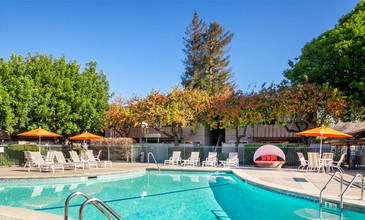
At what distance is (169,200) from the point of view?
9898mm

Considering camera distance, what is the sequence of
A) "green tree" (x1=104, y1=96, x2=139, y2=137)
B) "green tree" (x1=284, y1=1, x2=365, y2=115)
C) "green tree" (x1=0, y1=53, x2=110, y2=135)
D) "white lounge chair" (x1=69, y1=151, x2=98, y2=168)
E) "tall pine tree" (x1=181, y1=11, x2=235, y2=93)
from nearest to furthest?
"white lounge chair" (x1=69, y1=151, x2=98, y2=168) < "green tree" (x1=284, y1=1, x2=365, y2=115) < "green tree" (x1=0, y1=53, x2=110, y2=135) < "green tree" (x1=104, y1=96, x2=139, y2=137) < "tall pine tree" (x1=181, y1=11, x2=235, y2=93)

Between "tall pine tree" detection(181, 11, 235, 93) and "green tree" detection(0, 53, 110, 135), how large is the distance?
647 inches

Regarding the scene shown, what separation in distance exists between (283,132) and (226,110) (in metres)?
6.93

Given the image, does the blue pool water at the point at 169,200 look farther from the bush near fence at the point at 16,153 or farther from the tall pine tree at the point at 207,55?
the tall pine tree at the point at 207,55

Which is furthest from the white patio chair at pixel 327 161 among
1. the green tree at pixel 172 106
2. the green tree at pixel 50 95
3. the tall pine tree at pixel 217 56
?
the tall pine tree at pixel 217 56

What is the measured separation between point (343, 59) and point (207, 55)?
73.7ft

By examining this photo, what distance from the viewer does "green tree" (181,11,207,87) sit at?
136 ft

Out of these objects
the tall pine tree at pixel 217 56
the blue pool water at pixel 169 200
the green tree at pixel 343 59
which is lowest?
the blue pool water at pixel 169 200

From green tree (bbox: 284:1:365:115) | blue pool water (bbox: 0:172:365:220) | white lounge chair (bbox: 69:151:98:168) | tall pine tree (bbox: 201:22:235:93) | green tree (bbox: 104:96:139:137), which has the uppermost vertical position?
tall pine tree (bbox: 201:22:235:93)

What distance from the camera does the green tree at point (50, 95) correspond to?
71.6 ft

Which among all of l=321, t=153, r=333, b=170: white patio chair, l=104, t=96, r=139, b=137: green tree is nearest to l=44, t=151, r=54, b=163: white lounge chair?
l=104, t=96, r=139, b=137: green tree

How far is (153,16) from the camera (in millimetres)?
23359

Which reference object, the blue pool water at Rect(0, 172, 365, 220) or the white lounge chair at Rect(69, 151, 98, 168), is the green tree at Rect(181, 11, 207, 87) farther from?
the blue pool water at Rect(0, 172, 365, 220)

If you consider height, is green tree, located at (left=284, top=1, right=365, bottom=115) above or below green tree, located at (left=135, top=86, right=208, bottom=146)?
above
